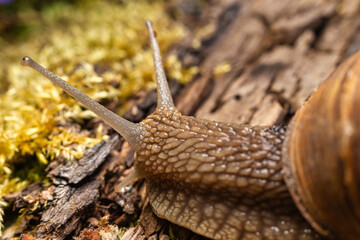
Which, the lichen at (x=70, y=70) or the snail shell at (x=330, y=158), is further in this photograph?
the lichen at (x=70, y=70)

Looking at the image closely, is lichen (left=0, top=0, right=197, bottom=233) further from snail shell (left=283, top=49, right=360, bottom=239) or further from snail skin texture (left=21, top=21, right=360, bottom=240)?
snail shell (left=283, top=49, right=360, bottom=239)

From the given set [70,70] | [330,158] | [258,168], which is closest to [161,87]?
[258,168]

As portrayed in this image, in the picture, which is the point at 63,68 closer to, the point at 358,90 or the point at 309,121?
the point at 309,121

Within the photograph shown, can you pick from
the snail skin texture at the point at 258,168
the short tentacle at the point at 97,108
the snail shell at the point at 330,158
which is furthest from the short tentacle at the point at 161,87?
the snail shell at the point at 330,158

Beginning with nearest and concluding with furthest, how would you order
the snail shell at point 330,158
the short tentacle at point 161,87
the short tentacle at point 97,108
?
the snail shell at point 330,158 → the short tentacle at point 97,108 → the short tentacle at point 161,87

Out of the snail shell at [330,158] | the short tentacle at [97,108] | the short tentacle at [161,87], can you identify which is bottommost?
the short tentacle at [97,108]

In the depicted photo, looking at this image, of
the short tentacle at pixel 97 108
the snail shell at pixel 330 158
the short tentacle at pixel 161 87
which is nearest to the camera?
the snail shell at pixel 330 158

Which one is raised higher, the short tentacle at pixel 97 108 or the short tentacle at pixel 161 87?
the short tentacle at pixel 161 87

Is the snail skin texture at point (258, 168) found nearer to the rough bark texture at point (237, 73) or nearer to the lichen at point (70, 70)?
the rough bark texture at point (237, 73)
